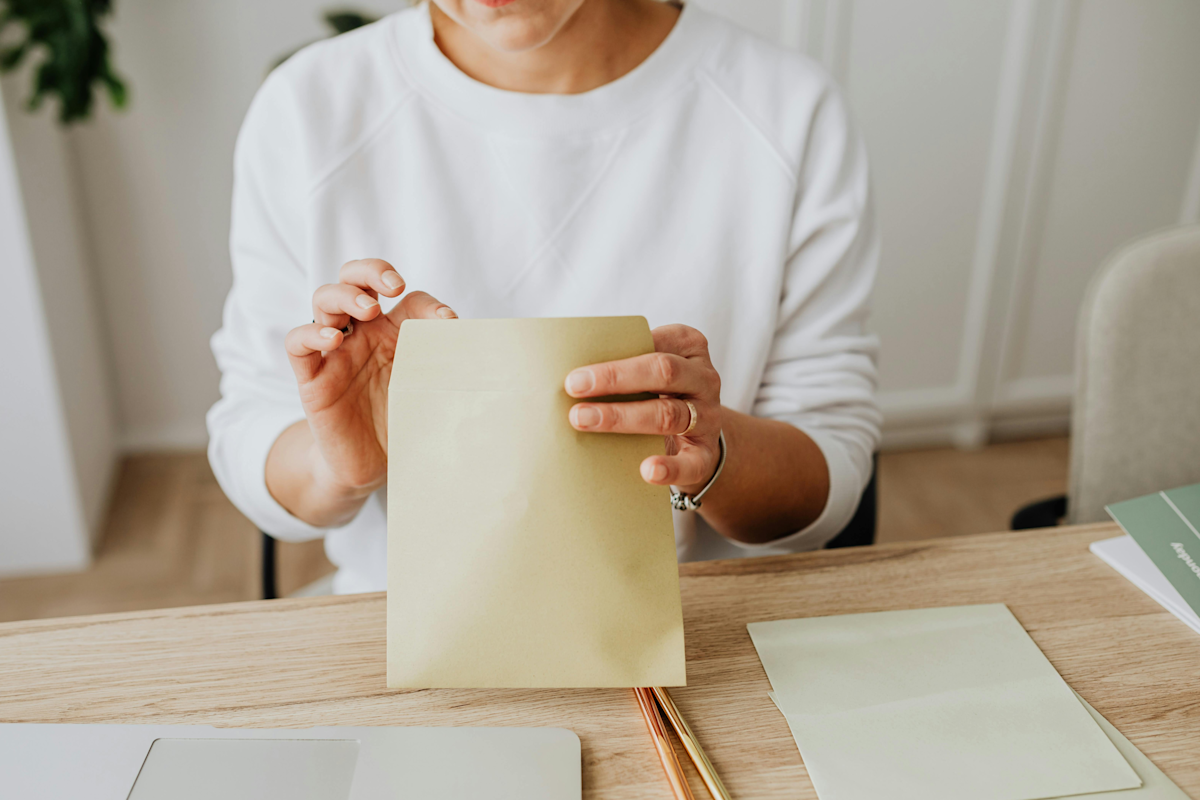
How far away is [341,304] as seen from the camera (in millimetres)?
572

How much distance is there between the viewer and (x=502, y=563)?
486 millimetres

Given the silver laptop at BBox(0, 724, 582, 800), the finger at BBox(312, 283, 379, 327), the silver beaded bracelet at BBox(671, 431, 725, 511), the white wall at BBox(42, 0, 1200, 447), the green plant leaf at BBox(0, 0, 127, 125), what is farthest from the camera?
the white wall at BBox(42, 0, 1200, 447)

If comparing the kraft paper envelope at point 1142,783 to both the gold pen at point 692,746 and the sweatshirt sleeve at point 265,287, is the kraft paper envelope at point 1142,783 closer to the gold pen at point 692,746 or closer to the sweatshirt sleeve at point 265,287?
the gold pen at point 692,746

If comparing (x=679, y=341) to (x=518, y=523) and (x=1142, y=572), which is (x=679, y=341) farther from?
(x=1142, y=572)

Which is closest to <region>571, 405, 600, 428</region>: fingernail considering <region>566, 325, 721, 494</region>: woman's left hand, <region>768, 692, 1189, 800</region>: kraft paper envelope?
<region>566, 325, 721, 494</region>: woman's left hand

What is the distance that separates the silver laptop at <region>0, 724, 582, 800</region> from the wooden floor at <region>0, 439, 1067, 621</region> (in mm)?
1328

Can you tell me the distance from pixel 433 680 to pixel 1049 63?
2.13m

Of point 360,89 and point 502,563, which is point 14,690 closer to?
point 502,563

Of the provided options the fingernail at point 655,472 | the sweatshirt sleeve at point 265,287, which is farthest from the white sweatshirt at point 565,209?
the fingernail at point 655,472

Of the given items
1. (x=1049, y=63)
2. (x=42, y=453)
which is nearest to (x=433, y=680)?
(x=42, y=453)

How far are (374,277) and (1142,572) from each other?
608 millimetres

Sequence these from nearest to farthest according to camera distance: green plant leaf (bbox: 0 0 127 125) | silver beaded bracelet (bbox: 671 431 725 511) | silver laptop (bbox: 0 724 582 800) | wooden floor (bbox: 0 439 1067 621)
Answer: silver laptop (bbox: 0 724 582 800) < silver beaded bracelet (bbox: 671 431 725 511) < green plant leaf (bbox: 0 0 127 125) < wooden floor (bbox: 0 439 1067 621)

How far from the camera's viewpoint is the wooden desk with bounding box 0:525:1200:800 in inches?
19.8

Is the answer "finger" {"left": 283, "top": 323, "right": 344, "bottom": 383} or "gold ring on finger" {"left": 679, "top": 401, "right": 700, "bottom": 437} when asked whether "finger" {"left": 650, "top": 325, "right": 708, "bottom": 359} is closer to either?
"gold ring on finger" {"left": 679, "top": 401, "right": 700, "bottom": 437}
